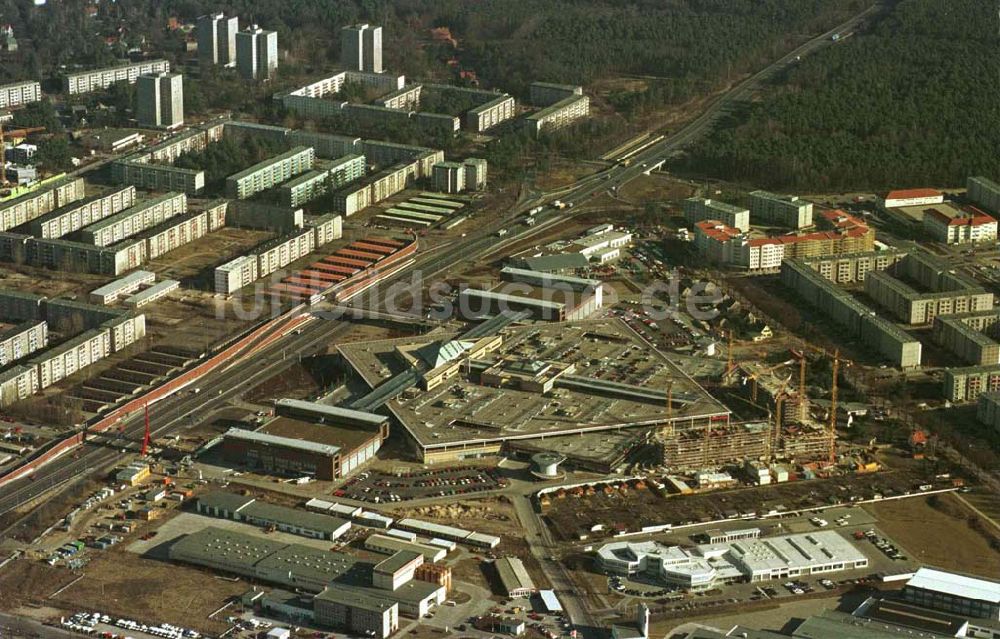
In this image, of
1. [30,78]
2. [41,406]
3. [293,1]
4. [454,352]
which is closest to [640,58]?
[293,1]

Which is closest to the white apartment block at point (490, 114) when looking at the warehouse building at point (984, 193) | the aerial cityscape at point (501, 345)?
the aerial cityscape at point (501, 345)

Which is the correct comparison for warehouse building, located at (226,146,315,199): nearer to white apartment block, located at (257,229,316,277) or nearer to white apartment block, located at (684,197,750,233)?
white apartment block, located at (257,229,316,277)

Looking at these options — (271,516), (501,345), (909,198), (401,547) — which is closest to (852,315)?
(501,345)

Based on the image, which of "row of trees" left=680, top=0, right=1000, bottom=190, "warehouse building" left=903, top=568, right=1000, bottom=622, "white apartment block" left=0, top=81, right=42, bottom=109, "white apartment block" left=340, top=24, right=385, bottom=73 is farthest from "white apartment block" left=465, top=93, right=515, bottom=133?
"warehouse building" left=903, top=568, right=1000, bottom=622

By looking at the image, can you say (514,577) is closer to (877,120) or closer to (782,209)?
(782,209)

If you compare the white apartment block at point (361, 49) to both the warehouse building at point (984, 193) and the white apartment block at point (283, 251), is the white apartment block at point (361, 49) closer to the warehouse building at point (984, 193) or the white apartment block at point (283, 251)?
the white apartment block at point (283, 251)

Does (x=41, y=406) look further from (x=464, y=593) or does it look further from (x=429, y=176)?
(x=429, y=176)
